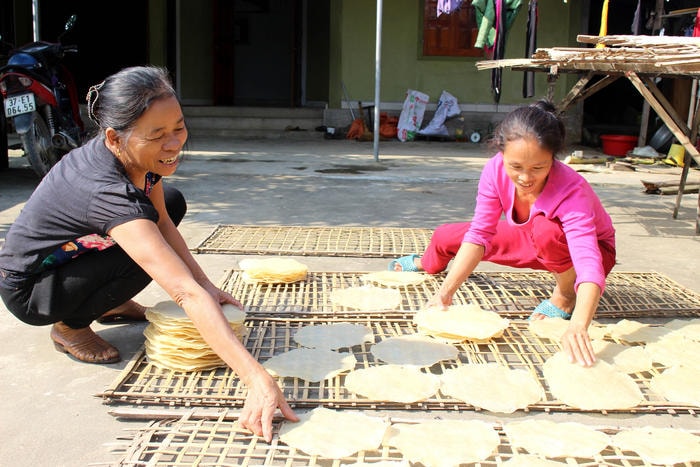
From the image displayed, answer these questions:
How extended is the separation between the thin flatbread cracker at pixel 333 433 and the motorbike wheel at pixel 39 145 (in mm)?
3818

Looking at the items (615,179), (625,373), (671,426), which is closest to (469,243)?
(625,373)

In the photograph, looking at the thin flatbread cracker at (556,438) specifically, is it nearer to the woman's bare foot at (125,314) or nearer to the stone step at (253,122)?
the woman's bare foot at (125,314)

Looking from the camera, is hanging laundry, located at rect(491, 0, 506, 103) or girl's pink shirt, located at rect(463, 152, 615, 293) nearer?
girl's pink shirt, located at rect(463, 152, 615, 293)

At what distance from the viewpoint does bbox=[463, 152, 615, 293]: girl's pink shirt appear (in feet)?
6.53

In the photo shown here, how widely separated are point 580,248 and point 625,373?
0.39 m

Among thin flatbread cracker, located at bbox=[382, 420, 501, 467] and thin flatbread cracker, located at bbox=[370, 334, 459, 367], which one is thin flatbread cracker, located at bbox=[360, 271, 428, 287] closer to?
thin flatbread cracker, located at bbox=[370, 334, 459, 367]

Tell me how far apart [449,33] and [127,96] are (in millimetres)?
8054

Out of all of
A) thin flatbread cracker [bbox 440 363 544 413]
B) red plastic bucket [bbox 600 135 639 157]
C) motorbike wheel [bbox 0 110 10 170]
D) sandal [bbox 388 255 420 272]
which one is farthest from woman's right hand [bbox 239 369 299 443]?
red plastic bucket [bbox 600 135 639 157]

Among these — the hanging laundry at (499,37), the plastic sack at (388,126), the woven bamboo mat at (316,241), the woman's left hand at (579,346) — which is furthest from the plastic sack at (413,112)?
the woman's left hand at (579,346)

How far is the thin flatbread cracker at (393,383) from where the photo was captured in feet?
5.68

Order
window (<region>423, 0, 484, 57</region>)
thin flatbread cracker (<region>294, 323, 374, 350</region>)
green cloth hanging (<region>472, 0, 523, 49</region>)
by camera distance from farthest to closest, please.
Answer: window (<region>423, 0, 484, 57</region>) → green cloth hanging (<region>472, 0, 523, 49</region>) → thin flatbread cracker (<region>294, 323, 374, 350</region>)

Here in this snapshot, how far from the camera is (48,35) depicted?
9.73 metres

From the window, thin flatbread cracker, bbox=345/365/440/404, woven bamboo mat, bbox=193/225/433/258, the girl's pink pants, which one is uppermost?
the window

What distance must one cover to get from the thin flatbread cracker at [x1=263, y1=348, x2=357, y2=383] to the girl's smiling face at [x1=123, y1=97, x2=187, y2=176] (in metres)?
0.65
